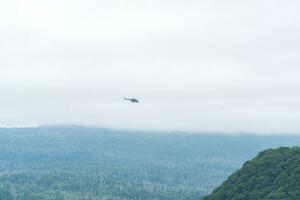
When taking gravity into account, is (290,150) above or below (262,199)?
above

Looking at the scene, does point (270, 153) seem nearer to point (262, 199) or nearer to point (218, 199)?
point (218, 199)

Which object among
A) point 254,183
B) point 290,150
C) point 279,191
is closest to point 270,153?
point 290,150

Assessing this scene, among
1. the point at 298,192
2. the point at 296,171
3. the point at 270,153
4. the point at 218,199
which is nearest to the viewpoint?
the point at 298,192

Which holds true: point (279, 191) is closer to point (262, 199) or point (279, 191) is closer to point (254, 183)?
point (262, 199)

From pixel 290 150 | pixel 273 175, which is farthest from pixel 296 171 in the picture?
pixel 290 150

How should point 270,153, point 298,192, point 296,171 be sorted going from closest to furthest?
point 298,192 < point 296,171 < point 270,153

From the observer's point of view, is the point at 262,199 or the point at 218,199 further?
the point at 218,199
